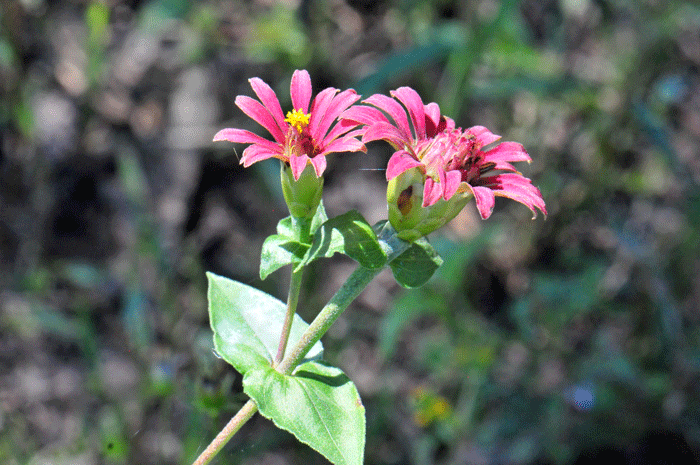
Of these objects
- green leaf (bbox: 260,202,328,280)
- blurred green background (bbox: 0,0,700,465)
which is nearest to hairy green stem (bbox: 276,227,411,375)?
green leaf (bbox: 260,202,328,280)

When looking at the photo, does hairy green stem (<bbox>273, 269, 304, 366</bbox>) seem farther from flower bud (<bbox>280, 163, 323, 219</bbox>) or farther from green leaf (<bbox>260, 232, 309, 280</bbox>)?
flower bud (<bbox>280, 163, 323, 219</bbox>)

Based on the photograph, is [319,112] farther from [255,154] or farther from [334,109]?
[255,154]

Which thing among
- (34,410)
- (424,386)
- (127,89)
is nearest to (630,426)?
(424,386)

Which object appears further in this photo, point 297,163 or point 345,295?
point 345,295

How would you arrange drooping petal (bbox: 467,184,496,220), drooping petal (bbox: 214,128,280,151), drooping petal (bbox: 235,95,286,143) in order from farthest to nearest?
drooping petal (bbox: 235,95,286,143), drooping petal (bbox: 214,128,280,151), drooping petal (bbox: 467,184,496,220)

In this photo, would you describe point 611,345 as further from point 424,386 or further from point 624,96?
point 624,96

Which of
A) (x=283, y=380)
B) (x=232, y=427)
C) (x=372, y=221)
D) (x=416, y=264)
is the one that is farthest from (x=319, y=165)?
(x=372, y=221)

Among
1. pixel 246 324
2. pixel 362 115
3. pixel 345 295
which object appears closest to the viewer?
pixel 362 115
